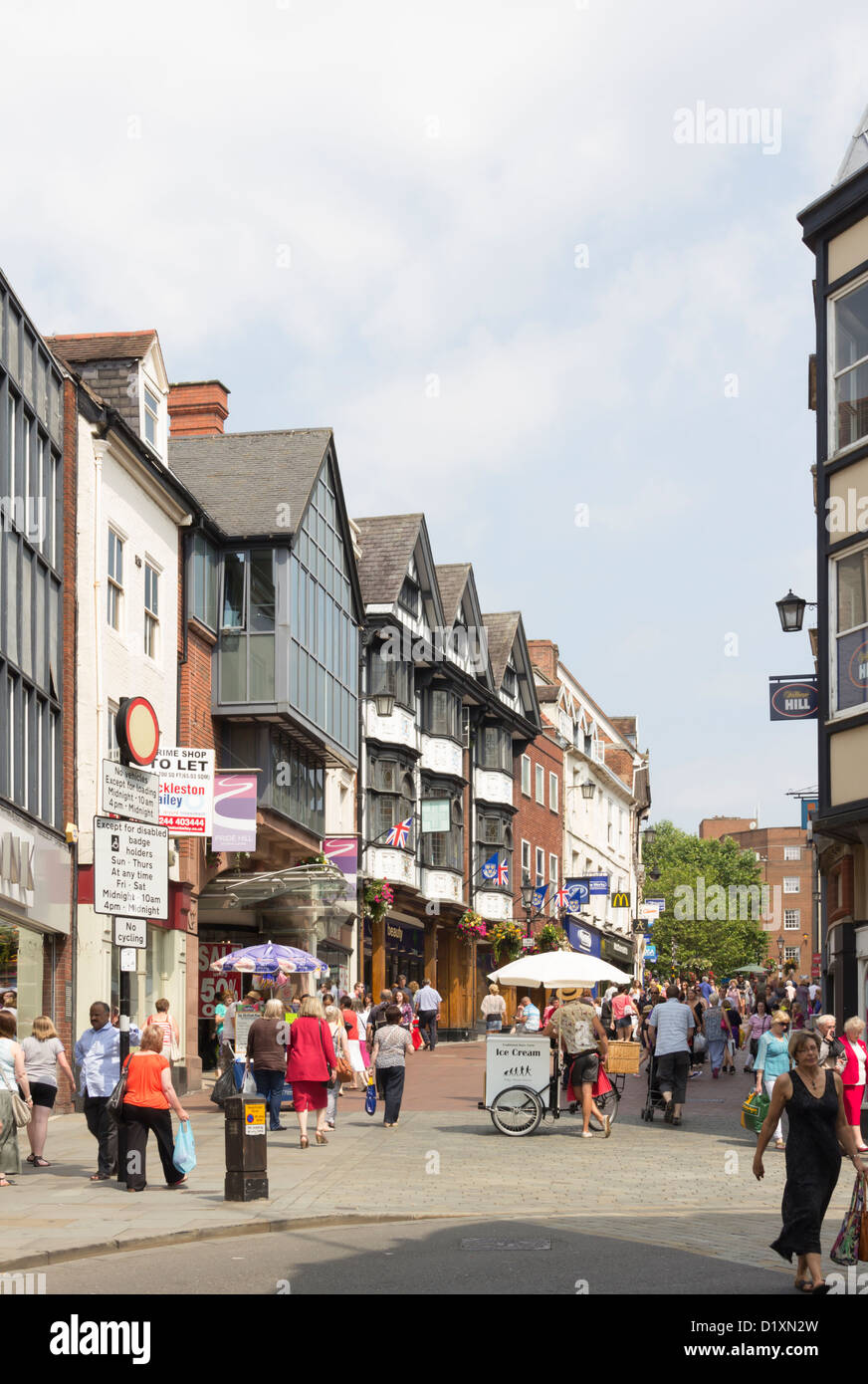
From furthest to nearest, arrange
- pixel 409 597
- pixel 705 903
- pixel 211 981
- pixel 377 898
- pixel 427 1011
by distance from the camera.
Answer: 1. pixel 705 903
2. pixel 409 597
3. pixel 377 898
4. pixel 427 1011
5. pixel 211 981

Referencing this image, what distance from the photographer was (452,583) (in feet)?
187

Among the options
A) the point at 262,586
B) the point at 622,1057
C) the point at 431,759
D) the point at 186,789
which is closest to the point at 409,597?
the point at 431,759

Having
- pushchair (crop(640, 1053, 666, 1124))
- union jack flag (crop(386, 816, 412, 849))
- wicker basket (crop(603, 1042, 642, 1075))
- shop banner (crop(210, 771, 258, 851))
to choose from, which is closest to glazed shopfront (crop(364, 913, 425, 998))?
union jack flag (crop(386, 816, 412, 849))

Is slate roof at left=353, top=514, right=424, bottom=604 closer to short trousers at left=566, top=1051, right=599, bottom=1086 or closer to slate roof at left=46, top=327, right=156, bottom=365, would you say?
slate roof at left=46, top=327, right=156, bottom=365

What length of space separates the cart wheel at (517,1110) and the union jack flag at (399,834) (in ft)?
73.3

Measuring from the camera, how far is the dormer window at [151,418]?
97.9 feet

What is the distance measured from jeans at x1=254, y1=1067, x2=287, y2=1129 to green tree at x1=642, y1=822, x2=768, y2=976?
80.2 m

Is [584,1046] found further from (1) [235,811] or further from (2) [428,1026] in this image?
(2) [428,1026]

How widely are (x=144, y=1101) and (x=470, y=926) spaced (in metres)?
36.7

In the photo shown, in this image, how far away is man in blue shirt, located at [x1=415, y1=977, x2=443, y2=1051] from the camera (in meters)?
39.8

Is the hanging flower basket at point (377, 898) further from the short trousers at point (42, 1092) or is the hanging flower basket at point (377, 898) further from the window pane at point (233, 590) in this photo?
the short trousers at point (42, 1092)

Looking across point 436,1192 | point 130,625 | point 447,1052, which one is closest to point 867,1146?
point 436,1192
